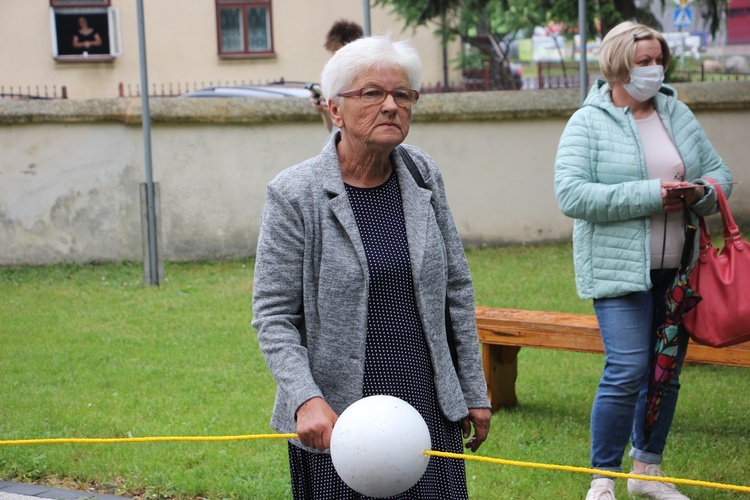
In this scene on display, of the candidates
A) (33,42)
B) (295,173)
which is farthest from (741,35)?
(295,173)

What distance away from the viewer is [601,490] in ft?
14.9

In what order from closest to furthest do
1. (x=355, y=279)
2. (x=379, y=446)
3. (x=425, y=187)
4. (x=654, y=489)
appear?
(x=379, y=446), (x=355, y=279), (x=425, y=187), (x=654, y=489)

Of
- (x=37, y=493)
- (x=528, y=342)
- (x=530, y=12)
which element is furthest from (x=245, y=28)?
(x=37, y=493)

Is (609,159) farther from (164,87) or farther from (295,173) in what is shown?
(164,87)

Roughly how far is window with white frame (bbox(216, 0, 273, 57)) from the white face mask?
17.8m

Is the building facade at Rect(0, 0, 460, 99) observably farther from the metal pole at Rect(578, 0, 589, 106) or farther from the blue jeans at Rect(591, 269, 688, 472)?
the blue jeans at Rect(591, 269, 688, 472)

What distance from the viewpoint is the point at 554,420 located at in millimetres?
5906

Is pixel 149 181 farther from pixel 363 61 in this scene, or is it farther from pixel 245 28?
pixel 245 28

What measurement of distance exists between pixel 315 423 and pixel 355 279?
0.41m

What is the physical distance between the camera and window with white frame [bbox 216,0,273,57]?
70.7 feet

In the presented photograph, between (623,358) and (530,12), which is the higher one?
(530,12)

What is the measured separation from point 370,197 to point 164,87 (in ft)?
61.7

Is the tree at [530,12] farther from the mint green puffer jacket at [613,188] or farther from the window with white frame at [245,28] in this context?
the window with white frame at [245,28]

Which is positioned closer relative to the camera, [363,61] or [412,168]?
[363,61]
